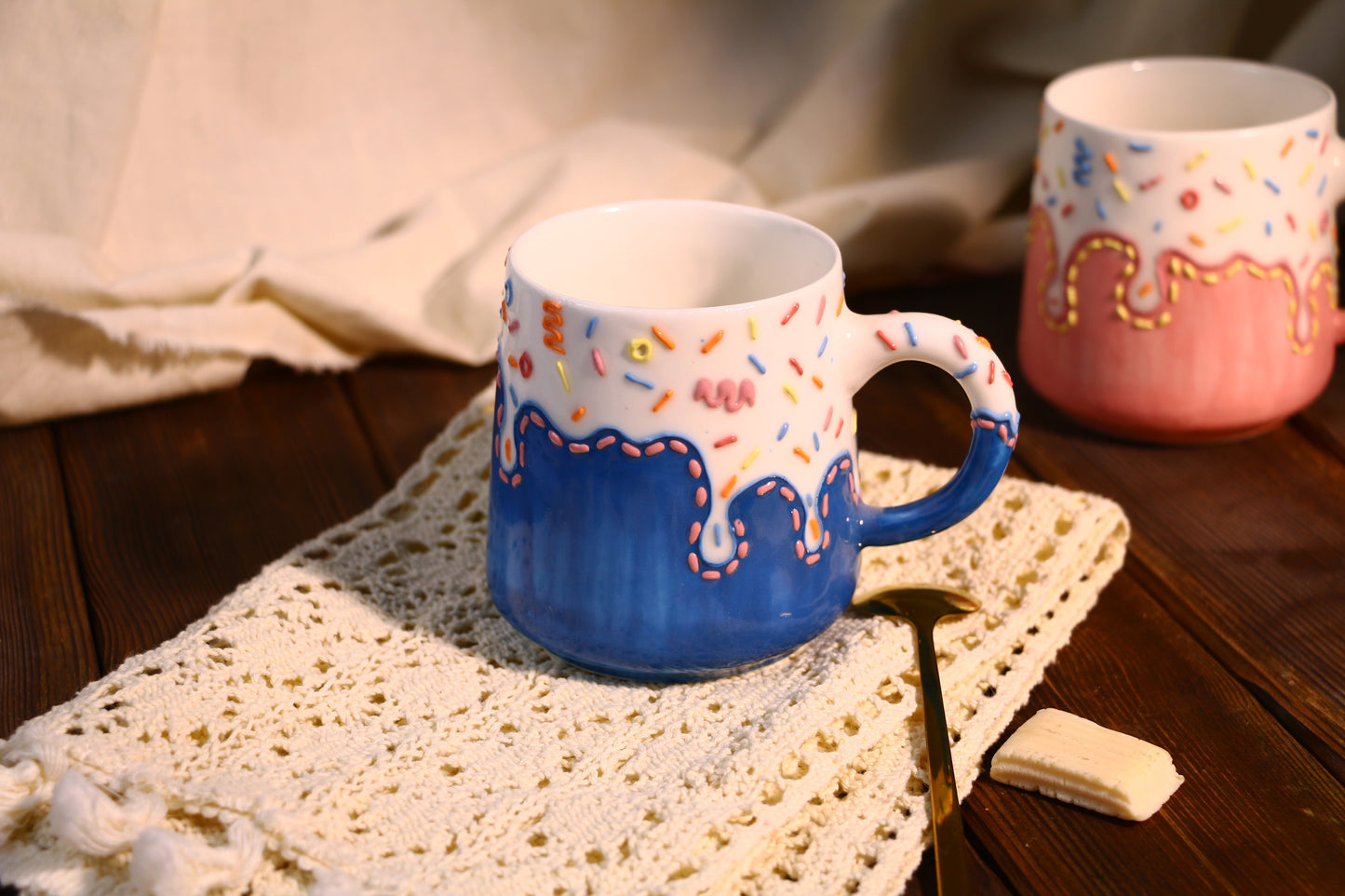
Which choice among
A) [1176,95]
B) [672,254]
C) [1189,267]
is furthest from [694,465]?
[1176,95]

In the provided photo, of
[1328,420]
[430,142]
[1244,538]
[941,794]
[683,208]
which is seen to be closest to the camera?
[941,794]

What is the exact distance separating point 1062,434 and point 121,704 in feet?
1.90

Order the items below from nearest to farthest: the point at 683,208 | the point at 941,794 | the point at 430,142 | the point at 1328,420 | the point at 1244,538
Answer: the point at 941,794 → the point at 683,208 → the point at 1244,538 → the point at 1328,420 → the point at 430,142

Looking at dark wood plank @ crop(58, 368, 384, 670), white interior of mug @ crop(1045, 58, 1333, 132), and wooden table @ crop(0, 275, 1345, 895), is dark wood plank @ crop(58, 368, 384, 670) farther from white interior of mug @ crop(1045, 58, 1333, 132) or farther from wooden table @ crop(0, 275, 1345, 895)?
white interior of mug @ crop(1045, 58, 1333, 132)

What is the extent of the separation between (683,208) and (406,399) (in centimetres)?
35

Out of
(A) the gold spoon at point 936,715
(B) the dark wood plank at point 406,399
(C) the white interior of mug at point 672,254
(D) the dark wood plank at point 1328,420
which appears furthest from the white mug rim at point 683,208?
(D) the dark wood plank at point 1328,420

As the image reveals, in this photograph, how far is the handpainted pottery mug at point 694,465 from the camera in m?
0.51

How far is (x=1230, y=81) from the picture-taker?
827 millimetres

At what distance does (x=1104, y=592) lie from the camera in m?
0.67

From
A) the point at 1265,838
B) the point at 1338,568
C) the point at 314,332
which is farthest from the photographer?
the point at 314,332

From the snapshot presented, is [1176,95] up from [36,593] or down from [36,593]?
up

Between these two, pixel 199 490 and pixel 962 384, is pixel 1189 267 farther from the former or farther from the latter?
pixel 199 490

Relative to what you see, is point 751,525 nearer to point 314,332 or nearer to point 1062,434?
point 1062,434

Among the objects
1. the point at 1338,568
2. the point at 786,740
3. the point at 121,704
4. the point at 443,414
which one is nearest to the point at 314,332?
the point at 443,414
